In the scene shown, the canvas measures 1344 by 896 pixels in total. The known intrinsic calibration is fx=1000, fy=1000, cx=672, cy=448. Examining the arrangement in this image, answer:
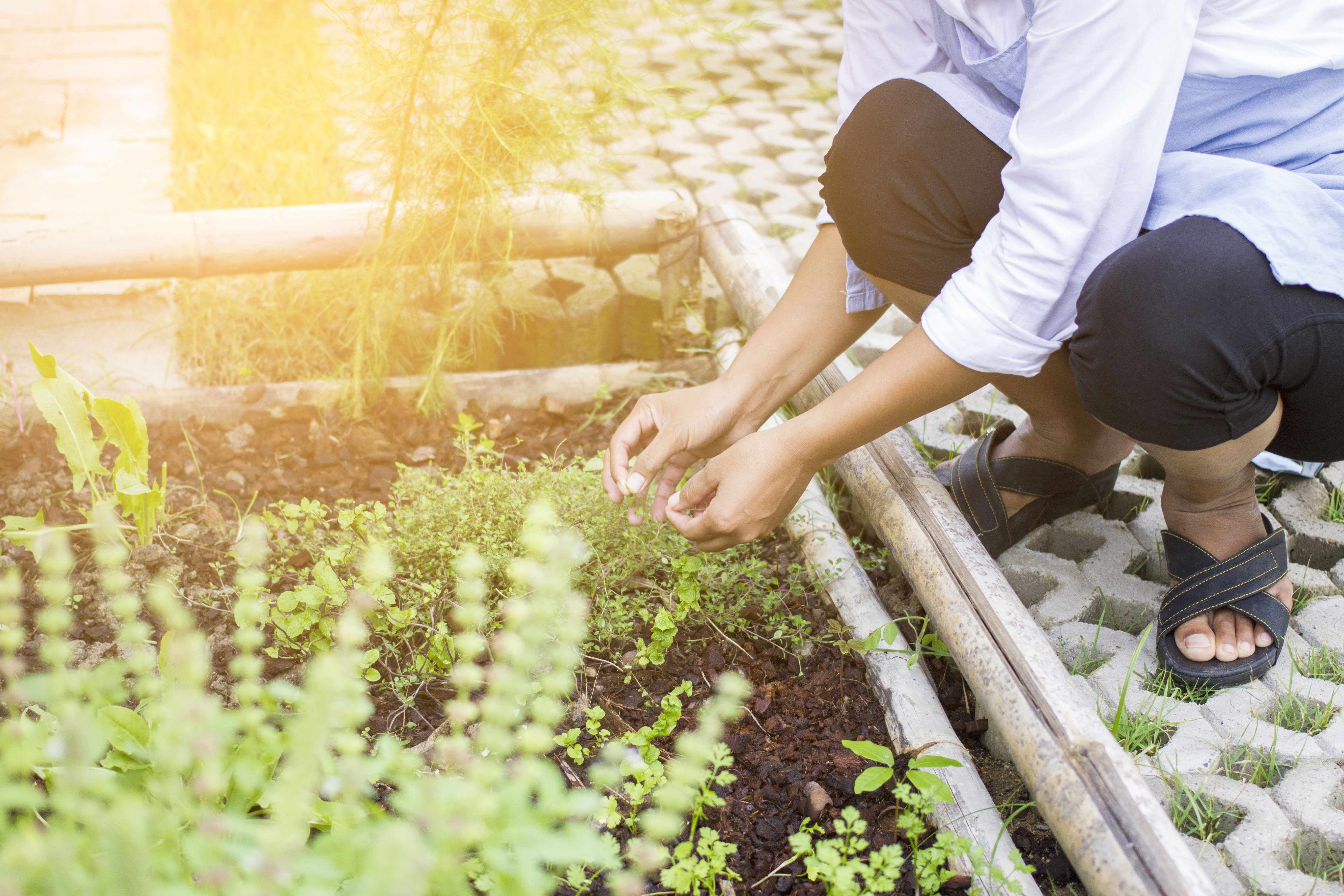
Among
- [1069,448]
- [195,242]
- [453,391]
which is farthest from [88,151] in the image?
[1069,448]

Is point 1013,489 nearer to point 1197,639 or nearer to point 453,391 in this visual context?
point 1197,639

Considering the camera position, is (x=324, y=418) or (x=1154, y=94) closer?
(x=1154, y=94)

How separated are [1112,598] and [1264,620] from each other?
23 cm

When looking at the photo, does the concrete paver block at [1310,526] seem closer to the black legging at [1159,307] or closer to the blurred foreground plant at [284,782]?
the black legging at [1159,307]

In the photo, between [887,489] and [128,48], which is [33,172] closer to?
[128,48]

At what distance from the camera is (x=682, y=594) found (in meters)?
1.57

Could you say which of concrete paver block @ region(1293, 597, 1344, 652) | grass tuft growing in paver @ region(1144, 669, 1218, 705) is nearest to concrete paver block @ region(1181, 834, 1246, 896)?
grass tuft growing in paver @ region(1144, 669, 1218, 705)

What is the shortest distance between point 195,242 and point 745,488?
1.34 m

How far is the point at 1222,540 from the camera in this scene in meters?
1.57

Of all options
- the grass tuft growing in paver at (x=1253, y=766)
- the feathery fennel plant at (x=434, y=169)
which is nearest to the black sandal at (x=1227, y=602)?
the grass tuft growing in paver at (x=1253, y=766)

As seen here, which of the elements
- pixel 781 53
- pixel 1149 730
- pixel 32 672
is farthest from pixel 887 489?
pixel 781 53

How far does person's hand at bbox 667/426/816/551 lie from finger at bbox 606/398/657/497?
12cm

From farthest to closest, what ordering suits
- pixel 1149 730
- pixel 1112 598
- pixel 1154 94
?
pixel 1112 598 < pixel 1149 730 < pixel 1154 94

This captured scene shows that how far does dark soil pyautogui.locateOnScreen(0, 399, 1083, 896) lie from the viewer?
4.43ft
